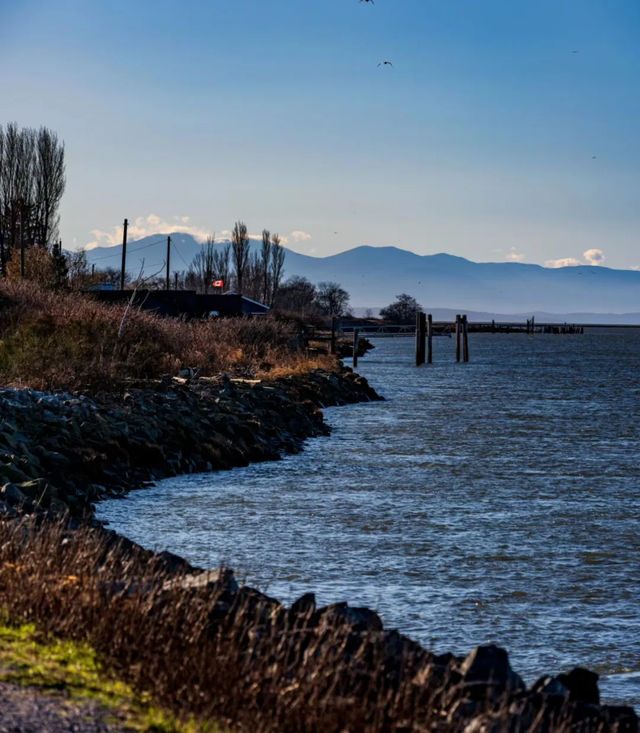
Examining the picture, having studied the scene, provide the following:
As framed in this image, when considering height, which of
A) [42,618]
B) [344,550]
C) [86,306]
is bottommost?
[344,550]

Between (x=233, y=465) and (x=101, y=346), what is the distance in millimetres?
9103

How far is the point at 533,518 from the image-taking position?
15.4m

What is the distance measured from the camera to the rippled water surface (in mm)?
9836

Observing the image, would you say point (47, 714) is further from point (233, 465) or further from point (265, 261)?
point (265, 261)

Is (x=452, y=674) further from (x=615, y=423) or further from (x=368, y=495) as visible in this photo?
(x=615, y=423)

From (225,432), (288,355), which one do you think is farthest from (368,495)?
(288,355)

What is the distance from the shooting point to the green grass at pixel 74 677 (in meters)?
4.90

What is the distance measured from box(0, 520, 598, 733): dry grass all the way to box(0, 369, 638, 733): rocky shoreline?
35 mm

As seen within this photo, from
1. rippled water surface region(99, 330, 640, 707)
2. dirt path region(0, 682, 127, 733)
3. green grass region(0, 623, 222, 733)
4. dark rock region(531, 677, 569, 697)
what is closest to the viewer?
dirt path region(0, 682, 127, 733)

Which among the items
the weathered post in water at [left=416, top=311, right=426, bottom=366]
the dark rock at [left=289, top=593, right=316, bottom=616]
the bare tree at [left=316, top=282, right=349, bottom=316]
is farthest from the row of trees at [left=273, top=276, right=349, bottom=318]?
the dark rock at [left=289, top=593, right=316, bottom=616]

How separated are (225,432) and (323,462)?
7.51 feet

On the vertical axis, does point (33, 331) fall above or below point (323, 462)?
above

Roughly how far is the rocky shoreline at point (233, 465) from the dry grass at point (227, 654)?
3cm

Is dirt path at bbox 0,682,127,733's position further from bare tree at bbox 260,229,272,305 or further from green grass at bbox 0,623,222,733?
bare tree at bbox 260,229,272,305
